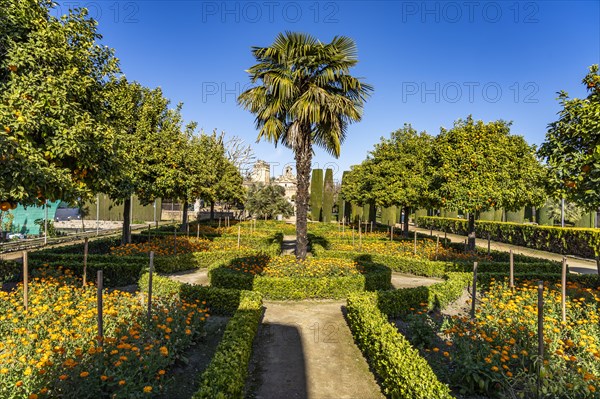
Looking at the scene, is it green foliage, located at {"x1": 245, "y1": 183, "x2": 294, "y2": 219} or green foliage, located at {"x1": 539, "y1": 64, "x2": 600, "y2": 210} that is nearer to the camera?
green foliage, located at {"x1": 539, "y1": 64, "x2": 600, "y2": 210}

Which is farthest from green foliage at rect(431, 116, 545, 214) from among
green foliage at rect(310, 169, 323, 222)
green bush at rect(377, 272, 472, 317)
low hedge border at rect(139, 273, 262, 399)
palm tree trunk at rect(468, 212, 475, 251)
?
green foliage at rect(310, 169, 323, 222)

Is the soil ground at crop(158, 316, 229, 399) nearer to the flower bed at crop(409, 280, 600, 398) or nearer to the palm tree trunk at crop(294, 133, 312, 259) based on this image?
the flower bed at crop(409, 280, 600, 398)

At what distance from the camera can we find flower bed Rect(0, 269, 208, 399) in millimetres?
4145

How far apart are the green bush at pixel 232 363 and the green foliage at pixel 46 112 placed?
4.58 meters

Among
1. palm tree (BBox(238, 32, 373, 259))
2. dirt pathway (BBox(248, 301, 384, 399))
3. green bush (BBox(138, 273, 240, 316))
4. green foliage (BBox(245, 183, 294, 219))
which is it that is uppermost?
palm tree (BBox(238, 32, 373, 259))

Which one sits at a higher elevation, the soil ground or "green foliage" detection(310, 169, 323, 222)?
"green foliage" detection(310, 169, 323, 222)

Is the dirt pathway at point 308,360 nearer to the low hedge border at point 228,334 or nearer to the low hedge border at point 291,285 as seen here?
the low hedge border at point 228,334

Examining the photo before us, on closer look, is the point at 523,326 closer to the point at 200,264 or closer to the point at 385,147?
the point at 200,264

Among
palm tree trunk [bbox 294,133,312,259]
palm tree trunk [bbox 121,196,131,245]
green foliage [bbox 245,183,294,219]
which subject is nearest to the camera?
palm tree trunk [bbox 294,133,312,259]

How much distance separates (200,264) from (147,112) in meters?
7.53

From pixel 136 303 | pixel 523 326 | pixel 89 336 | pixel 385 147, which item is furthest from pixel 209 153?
pixel 523 326

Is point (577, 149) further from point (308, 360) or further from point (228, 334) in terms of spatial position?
point (228, 334)

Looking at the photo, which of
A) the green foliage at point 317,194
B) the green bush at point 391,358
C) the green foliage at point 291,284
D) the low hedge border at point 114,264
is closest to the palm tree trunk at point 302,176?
the green foliage at point 291,284

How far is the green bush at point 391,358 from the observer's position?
4191mm
